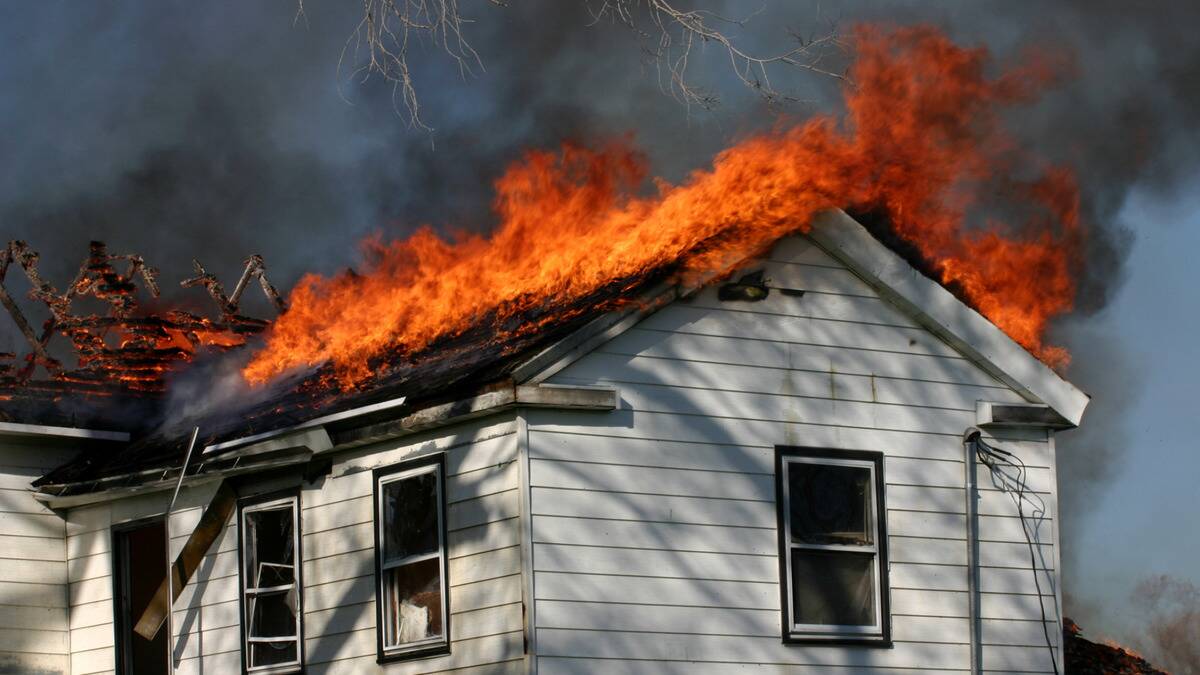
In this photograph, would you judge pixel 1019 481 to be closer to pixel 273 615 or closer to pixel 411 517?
pixel 411 517

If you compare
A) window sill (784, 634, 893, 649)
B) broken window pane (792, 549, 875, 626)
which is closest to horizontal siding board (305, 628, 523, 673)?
window sill (784, 634, 893, 649)

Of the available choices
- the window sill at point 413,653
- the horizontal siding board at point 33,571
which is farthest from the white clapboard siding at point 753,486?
the horizontal siding board at point 33,571

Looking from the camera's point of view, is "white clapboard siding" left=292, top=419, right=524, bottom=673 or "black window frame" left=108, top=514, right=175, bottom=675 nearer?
"white clapboard siding" left=292, top=419, right=524, bottom=673

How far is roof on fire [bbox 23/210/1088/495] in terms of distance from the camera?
14.7m

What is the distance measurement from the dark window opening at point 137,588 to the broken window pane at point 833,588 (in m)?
6.32

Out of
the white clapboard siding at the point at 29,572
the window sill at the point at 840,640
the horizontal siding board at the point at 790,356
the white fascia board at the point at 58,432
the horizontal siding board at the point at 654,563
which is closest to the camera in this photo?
the horizontal siding board at the point at 654,563

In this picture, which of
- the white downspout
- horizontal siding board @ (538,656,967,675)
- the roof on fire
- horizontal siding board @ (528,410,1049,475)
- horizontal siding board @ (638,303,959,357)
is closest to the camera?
horizontal siding board @ (538,656,967,675)

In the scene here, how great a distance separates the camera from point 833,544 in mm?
15414

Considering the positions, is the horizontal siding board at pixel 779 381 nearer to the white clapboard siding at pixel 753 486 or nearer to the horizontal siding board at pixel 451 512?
the white clapboard siding at pixel 753 486

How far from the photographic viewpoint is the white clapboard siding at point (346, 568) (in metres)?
14.3

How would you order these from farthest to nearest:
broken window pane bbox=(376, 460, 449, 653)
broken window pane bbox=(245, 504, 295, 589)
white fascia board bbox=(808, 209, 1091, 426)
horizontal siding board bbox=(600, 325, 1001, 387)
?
broken window pane bbox=(245, 504, 295, 589) → white fascia board bbox=(808, 209, 1091, 426) → horizontal siding board bbox=(600, 325, 1001, 387) → broken window pane bbox=(376, 460, 449, 653)

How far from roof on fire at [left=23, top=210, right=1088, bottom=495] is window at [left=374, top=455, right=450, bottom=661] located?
599mm

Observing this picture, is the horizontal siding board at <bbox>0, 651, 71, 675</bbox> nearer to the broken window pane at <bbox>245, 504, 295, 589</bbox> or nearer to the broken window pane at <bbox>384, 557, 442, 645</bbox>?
the broken window pane at <bbox>245, 504, 295, 589</bbox>

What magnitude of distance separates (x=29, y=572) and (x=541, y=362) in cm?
680
